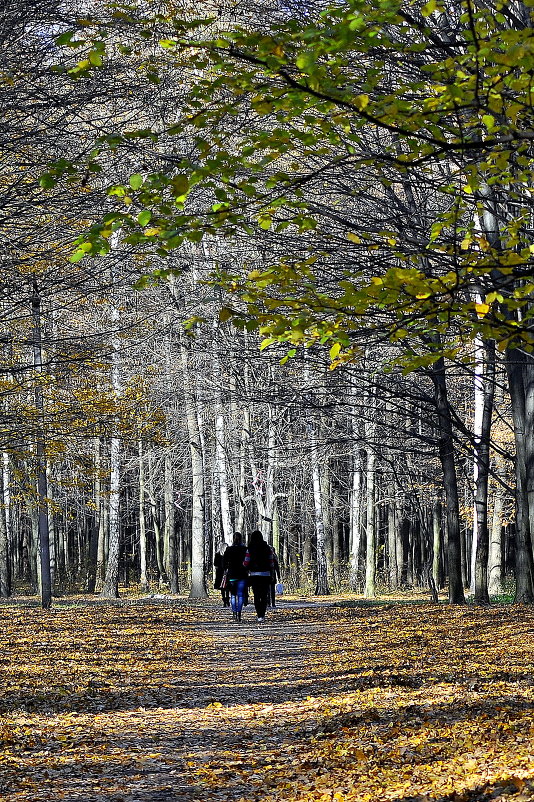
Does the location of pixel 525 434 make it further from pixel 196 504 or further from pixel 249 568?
pixel 196 504

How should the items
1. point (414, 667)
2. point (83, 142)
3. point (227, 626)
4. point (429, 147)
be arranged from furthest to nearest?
point (227, 626) < point (83, 142) < point (414, 667) < point (429, 147)

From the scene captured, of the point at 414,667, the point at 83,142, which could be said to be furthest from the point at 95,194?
the point at 414,667

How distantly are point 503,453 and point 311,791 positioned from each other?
10.4 metres

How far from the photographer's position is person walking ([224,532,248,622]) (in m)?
17.9

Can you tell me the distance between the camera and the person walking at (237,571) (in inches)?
704

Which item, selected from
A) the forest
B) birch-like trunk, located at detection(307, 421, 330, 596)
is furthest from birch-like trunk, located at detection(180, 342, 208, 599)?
the forest

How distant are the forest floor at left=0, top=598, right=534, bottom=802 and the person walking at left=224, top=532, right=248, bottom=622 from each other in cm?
279

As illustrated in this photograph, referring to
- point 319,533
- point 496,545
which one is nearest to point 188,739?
point 496,545

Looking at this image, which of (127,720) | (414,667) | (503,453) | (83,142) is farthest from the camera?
(503,453)

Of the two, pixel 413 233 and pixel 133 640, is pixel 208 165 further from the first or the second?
pixel 133 640

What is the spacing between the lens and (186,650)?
45.5 ft

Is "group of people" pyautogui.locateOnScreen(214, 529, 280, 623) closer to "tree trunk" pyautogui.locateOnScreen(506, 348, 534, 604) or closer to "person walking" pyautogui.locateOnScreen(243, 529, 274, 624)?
"person walking" pyautogui.locateOnScreen(243, 529, 274, 624)

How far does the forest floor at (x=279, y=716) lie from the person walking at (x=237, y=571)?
2.79 meters

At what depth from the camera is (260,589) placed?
60.3ft
